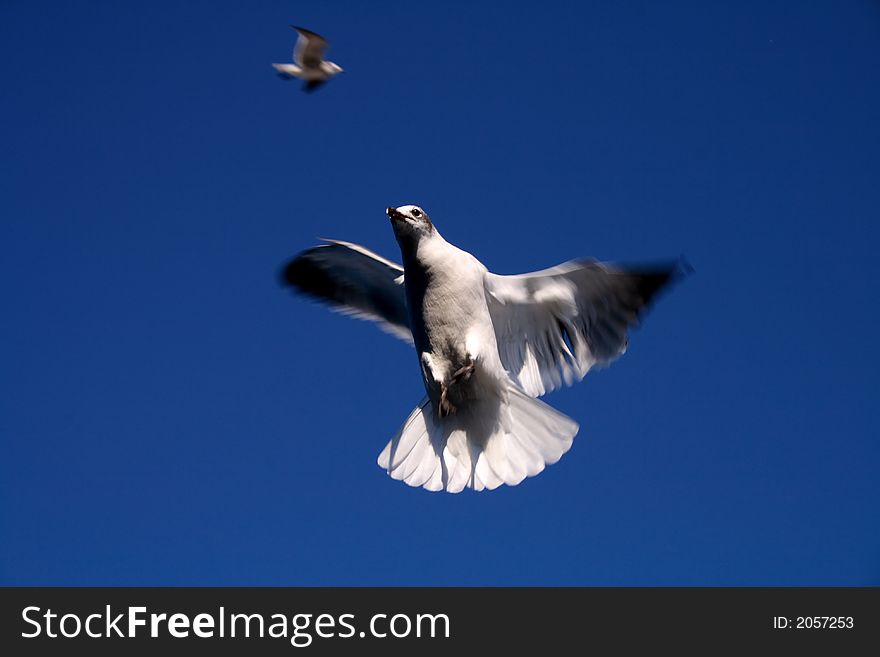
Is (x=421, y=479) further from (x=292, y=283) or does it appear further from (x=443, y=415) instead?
(x=292, y=283)

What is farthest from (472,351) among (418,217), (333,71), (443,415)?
(333,71)

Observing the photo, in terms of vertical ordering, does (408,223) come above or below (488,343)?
above

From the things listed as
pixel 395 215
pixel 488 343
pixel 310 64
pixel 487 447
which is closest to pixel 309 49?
pixel 310 64

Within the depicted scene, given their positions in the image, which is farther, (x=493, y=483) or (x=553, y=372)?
(x=553, y=372)

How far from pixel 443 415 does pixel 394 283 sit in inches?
44.2

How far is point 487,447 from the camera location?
5.92 m

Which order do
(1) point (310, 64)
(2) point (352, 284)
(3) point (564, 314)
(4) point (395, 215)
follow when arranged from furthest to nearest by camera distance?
1. (2) point (352, 284)
2. (3) point (564, 314)
3. (4) point (395, 215)
4. (1) point (310, 64)

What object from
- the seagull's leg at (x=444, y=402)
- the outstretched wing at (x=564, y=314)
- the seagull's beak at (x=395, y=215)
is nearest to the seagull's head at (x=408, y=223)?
the seagull's beak at (x=395, y=215)

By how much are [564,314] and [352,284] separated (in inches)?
61.1

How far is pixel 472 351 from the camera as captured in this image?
18.0 ft

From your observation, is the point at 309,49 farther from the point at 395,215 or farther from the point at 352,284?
the point at 352,284

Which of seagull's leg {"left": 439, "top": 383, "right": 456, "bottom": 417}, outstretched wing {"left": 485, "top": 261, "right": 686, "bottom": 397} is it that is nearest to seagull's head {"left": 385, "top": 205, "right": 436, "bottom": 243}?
outstretched wing {"left": 485, "top": 261, "right": 686, "bottom": 397}

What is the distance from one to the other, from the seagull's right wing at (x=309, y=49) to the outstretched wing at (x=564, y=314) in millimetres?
1693

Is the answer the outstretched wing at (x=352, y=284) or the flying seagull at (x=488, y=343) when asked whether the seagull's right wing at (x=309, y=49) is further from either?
the outstretched wing at (x=352, y=284)
